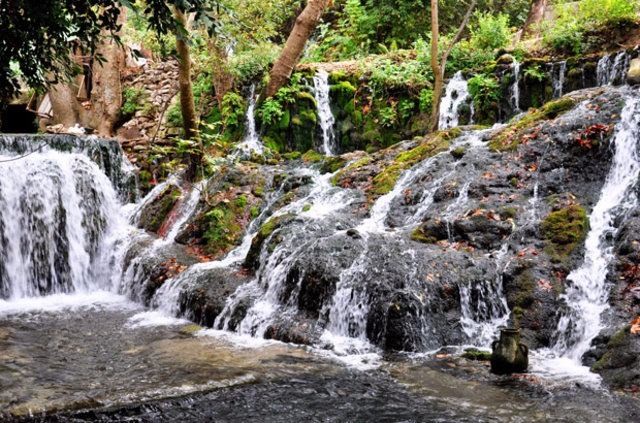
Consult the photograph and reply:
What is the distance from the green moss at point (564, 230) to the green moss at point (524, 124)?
207 centimetres

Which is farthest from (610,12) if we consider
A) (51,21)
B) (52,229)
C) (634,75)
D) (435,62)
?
(52,229)

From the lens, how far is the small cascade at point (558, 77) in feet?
40.7

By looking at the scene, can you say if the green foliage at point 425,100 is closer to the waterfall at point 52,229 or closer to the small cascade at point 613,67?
the small cascade at point 613,67

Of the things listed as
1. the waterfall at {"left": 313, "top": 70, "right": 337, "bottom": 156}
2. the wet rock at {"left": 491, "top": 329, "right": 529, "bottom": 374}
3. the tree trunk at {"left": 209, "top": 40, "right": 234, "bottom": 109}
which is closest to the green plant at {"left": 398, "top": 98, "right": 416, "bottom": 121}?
the waterfall at {"left": 313, "top": 70, "right": 337, "bottom": 156}

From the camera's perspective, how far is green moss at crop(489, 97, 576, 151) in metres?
9.59

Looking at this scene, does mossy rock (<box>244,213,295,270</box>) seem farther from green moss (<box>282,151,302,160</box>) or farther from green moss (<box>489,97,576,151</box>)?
green moss (<box>282,151,302,160</box>)

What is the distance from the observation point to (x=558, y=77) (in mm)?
12484

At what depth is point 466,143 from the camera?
10352 millimetres

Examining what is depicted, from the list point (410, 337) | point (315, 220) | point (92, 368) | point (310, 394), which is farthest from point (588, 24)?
point (92, 368)

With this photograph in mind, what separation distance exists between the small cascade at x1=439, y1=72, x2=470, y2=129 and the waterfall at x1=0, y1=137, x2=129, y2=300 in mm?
7932

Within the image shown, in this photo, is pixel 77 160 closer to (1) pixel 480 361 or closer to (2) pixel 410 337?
(2) pixel 410 337

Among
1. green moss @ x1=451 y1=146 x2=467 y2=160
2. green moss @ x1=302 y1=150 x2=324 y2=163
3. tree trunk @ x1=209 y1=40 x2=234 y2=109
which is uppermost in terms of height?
tree trunk @ x1=209 y1=40 x2=234 y2=109

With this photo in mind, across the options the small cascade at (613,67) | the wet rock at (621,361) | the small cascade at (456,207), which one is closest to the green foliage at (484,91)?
the small cascade at (613,67)

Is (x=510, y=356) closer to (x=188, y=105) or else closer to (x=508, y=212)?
(x=508, y=212)
